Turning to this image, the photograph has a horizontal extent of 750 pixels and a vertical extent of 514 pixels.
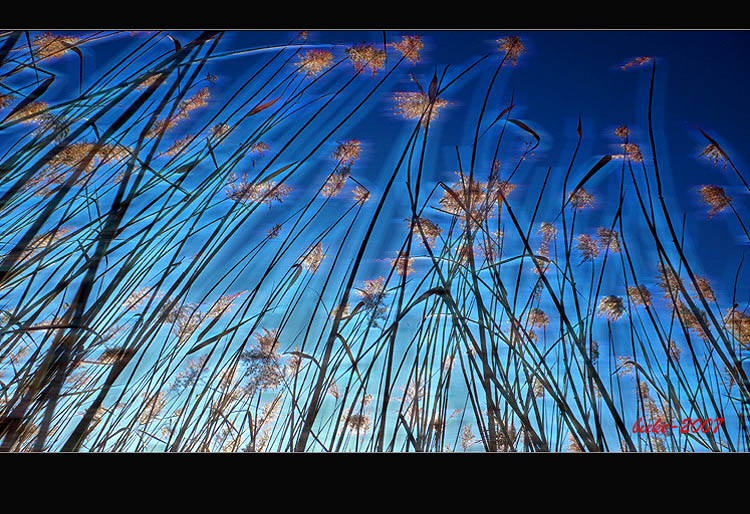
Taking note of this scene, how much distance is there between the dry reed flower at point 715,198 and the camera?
1.79m

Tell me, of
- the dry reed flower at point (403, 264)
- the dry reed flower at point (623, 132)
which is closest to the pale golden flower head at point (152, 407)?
the dry reed flower at point (403, 264)

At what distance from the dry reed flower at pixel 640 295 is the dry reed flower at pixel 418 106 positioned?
33.9 inches

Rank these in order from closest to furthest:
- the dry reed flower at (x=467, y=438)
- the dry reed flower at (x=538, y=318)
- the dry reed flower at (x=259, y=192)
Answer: the dry reed flower at (x=467, y=438) → the dry reed flower at (x=538, y=318) → the dry reed flower at (x=259, y=192)

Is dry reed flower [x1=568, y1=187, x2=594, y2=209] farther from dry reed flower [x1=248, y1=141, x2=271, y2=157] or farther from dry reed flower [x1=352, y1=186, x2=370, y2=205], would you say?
dry reed flower [x1=248, y1=141, x2=271, y2=157]

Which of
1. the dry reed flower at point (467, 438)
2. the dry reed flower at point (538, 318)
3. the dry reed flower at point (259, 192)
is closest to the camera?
the dry reed flower at point (467, 438)

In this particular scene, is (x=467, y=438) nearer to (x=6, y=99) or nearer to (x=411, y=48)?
(x=411, y=48)

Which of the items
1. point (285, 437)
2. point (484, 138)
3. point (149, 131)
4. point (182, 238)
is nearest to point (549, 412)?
point (285, 437)

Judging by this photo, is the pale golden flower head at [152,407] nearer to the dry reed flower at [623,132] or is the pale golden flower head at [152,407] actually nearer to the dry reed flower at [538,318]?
the dry reed flower at [538,318]

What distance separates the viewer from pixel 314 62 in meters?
1.92

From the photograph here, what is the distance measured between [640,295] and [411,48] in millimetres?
1117

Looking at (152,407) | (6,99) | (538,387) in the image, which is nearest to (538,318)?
(538,387)

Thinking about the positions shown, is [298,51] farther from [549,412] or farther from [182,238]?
[549,412]

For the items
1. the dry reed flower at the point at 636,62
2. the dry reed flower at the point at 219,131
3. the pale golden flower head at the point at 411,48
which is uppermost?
the dry reed flower at the point at 636,62

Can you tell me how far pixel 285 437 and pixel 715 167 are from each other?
1631 millimetres
